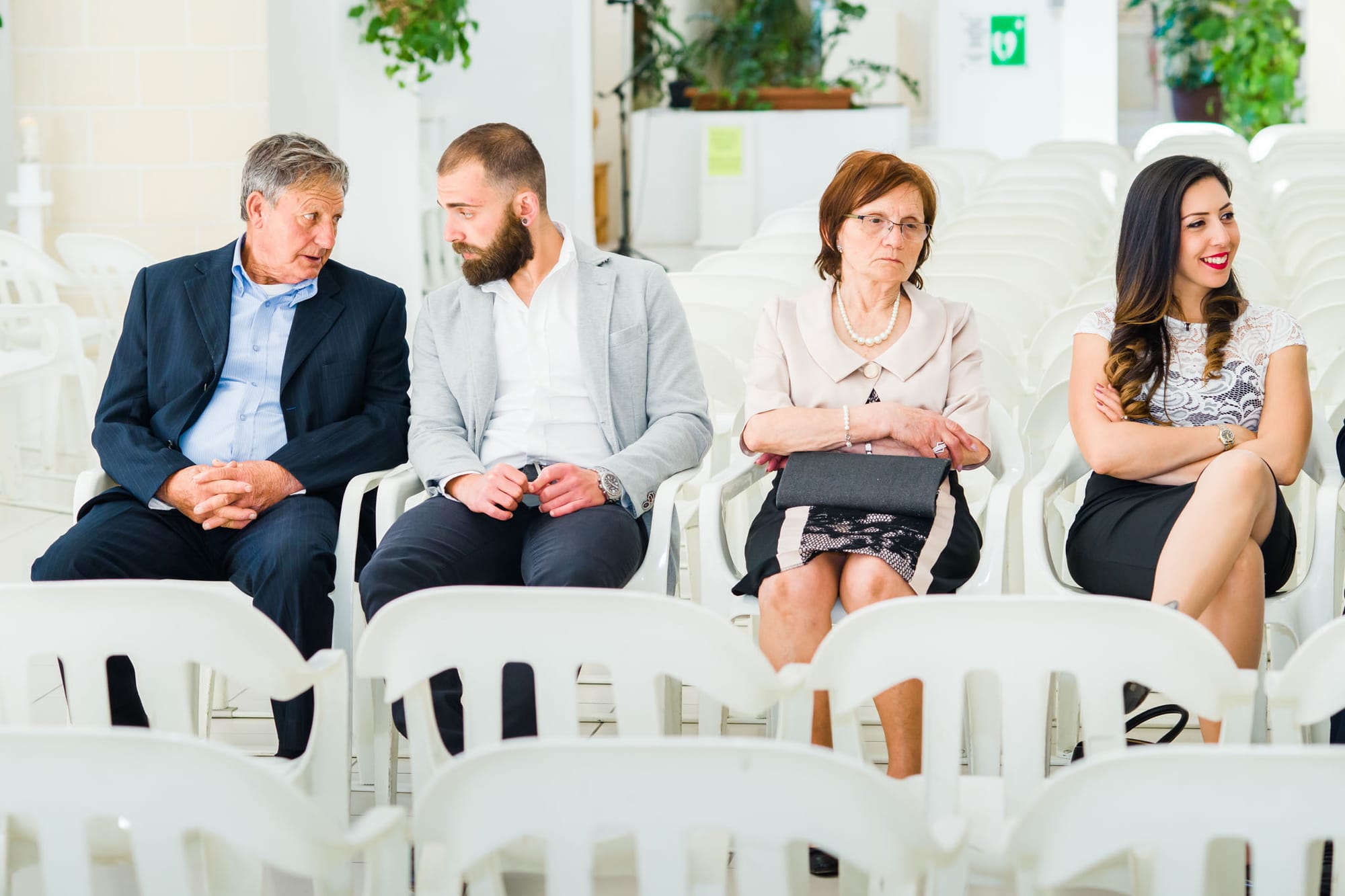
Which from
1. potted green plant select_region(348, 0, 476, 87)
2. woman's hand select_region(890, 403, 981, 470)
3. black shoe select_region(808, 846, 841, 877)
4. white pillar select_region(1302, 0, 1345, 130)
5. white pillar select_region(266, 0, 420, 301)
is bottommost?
black shoe select_region(808, 846, 841, 877)

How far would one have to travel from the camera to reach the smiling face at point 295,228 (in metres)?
3.05

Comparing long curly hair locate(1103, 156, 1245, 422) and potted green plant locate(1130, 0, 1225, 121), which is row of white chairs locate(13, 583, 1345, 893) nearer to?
long curly hair locate(1103, 156, 1245, 422)

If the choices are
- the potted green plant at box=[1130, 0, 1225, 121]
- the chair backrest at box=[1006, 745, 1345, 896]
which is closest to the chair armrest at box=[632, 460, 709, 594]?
the chair backrest at box=[1006, 745, 1345, 896]

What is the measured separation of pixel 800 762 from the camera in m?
1.24

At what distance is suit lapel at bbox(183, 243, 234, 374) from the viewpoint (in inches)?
122

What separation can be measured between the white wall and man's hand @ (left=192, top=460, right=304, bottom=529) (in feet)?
23.8

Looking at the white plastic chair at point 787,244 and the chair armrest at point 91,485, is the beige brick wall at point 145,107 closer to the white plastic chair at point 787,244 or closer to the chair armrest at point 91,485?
the white plastic chair at point 787,244

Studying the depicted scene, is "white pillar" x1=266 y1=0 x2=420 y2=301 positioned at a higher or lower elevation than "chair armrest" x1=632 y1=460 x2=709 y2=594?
higher

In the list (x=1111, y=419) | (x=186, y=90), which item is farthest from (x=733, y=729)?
(x=186, y=90)

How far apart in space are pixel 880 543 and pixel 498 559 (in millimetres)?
741

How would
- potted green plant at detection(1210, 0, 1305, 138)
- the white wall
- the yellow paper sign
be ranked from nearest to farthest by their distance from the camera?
the white wall, the yellow paper sign, potted green plant at detection(1210, 0, 1305, 138)

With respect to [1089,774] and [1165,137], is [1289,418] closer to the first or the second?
[1089,774]

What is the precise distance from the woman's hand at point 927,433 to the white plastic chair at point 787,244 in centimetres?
267

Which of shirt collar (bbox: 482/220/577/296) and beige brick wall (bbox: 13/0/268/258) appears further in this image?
beige brick wall (bbox: 13/0/268/258)
